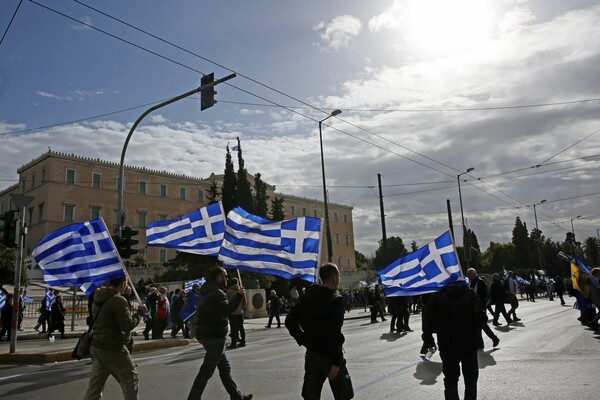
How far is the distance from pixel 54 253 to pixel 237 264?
4832mm

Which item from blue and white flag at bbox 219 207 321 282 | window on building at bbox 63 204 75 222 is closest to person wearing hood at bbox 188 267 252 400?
blue and white flag at bbox 219 207 321 282

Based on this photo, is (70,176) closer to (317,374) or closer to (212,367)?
(212,367)

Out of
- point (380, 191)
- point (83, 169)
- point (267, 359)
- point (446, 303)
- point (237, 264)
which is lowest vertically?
point (267, 359)

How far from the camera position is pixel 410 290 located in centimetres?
1157

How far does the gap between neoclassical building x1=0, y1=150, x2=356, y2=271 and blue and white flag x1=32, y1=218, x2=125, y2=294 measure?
54086 mm

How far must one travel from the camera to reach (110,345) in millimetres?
5859

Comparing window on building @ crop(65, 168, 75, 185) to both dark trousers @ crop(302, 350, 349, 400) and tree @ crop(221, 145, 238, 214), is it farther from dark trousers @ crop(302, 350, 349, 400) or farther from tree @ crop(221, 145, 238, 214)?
dark trousers @ crop(302, 350, 349, 400)

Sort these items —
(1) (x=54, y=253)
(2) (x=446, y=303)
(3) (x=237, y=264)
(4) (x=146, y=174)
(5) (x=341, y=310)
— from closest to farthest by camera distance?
1. (5) (x=341, y=310)
2. (2) (x=446, y=303)
3. (3) (x=237, y=264)
4. (1) (x=54, y=253)
5. (4) (x=146, y=174)

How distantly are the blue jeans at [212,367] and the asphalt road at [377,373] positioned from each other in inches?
32.2

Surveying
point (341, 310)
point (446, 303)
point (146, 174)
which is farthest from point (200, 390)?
point (146, 174)

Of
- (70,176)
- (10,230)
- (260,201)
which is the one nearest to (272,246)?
(10,230)

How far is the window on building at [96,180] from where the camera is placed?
227 feet

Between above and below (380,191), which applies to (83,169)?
above

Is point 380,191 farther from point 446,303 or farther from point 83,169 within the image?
point 83,169
